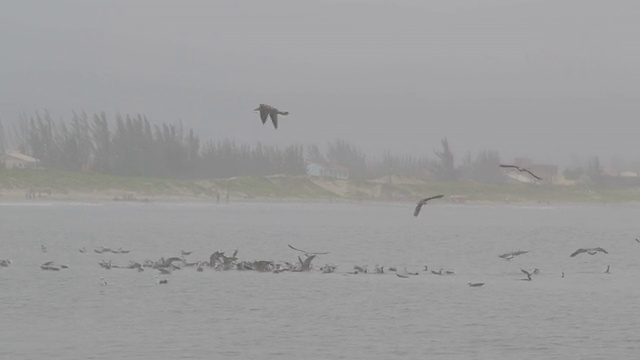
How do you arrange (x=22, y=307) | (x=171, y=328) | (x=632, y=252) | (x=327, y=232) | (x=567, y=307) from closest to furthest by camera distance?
(x=171, y=328) < (x=22, y=307) < (x=567, y=307) < (x=632, y=252) < (x=327, y=232)

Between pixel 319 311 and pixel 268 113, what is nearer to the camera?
pixel 268 113

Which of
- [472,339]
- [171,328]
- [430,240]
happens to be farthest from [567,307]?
[430,240]

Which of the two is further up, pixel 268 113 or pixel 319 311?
pixel 268 113

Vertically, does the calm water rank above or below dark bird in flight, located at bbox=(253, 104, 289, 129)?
below

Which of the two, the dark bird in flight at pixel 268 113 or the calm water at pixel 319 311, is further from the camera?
the calm water at pixel 319 311

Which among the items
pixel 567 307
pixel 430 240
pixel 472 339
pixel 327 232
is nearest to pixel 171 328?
pixel 472 339

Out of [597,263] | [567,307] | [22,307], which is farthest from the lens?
[597,263]

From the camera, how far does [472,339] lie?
4269 cm

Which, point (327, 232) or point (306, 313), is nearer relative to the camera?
point (306, 313)

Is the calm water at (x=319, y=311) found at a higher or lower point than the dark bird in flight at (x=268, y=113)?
lower

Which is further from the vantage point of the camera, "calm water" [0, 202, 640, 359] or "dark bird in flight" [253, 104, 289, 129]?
"calm water" [0, 202, 640, 359]

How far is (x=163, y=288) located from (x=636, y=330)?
22227 mm

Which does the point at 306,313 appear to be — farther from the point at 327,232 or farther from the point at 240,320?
the point at 327,232

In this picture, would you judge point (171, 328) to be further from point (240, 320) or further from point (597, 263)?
point (597, 263)
